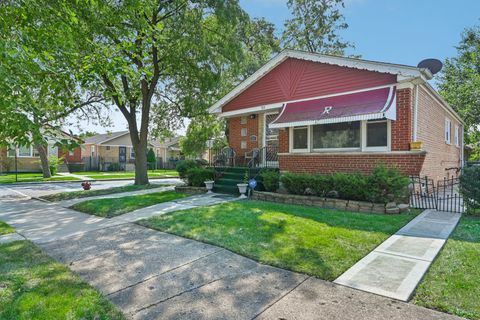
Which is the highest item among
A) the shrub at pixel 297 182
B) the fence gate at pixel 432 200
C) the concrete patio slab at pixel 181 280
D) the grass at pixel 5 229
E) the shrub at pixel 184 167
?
the shrub at pixel 184 167

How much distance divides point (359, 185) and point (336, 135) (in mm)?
3141

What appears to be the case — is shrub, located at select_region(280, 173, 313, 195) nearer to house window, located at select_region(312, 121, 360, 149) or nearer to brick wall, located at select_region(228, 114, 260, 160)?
house window, located at select_region(312, 121, 360, 149)

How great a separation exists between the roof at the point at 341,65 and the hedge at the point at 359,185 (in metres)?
3.27

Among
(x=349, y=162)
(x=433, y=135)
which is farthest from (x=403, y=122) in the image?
(x=433, y=135)

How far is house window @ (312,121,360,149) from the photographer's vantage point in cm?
1031

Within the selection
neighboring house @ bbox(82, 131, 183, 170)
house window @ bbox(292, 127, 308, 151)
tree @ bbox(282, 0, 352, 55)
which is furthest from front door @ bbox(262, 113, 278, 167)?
neighboring house @ bbox(82, 131, 183, 170)

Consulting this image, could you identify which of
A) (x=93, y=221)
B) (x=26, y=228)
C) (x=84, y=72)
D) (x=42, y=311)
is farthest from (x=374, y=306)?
(x=26, y=228)

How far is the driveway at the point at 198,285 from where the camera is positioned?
2965 millimetres

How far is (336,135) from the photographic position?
1077 cm

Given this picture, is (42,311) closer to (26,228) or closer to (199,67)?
(26,228)

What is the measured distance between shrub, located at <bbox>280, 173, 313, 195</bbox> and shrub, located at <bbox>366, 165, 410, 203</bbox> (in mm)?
1923

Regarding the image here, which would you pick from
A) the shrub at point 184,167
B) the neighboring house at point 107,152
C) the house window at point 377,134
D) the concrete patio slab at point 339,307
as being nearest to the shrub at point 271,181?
the house window at point 377,134

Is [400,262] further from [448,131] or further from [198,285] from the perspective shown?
[448,131]

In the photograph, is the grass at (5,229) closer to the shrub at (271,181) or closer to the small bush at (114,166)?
the shrub at (271,181)
